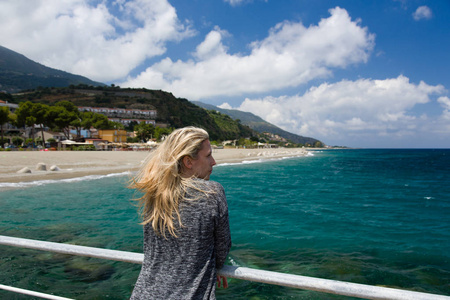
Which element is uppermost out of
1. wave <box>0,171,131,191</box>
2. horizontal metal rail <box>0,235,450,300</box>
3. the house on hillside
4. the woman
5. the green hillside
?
the green hillside

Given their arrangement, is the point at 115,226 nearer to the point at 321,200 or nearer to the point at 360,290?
the point at 360,290

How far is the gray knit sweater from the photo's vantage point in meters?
1.35

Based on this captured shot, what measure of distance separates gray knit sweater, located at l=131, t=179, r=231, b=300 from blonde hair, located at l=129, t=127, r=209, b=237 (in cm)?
5

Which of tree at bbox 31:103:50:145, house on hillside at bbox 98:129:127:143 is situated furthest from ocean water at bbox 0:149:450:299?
house on hillside at bbox 98:129:127:143

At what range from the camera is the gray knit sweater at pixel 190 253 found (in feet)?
4.42

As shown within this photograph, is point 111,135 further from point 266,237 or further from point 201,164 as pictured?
point 201,164

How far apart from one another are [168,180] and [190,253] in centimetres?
37

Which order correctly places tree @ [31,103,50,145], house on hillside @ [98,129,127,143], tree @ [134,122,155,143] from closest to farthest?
1. tree @ [31,103,50,145]
2. house on hillside @ [98,129,127,143]
3. tree @ [134,122,155,143]

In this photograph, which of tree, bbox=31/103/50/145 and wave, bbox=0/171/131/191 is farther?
tree, bbox=31/103/50/145

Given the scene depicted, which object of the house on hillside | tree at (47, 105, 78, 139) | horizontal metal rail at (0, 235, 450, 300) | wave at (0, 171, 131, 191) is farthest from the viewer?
the house on hillside

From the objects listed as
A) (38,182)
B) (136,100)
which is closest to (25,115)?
(38,182)

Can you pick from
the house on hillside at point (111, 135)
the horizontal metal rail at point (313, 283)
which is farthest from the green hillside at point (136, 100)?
the horizontal metal rail at point (313, 283)

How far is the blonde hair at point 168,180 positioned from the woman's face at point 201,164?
0.08 feet

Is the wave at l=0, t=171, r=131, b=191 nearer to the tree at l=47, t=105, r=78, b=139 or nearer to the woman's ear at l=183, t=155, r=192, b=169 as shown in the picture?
the woman's ear at l=183, t=155, r=192, b=169
